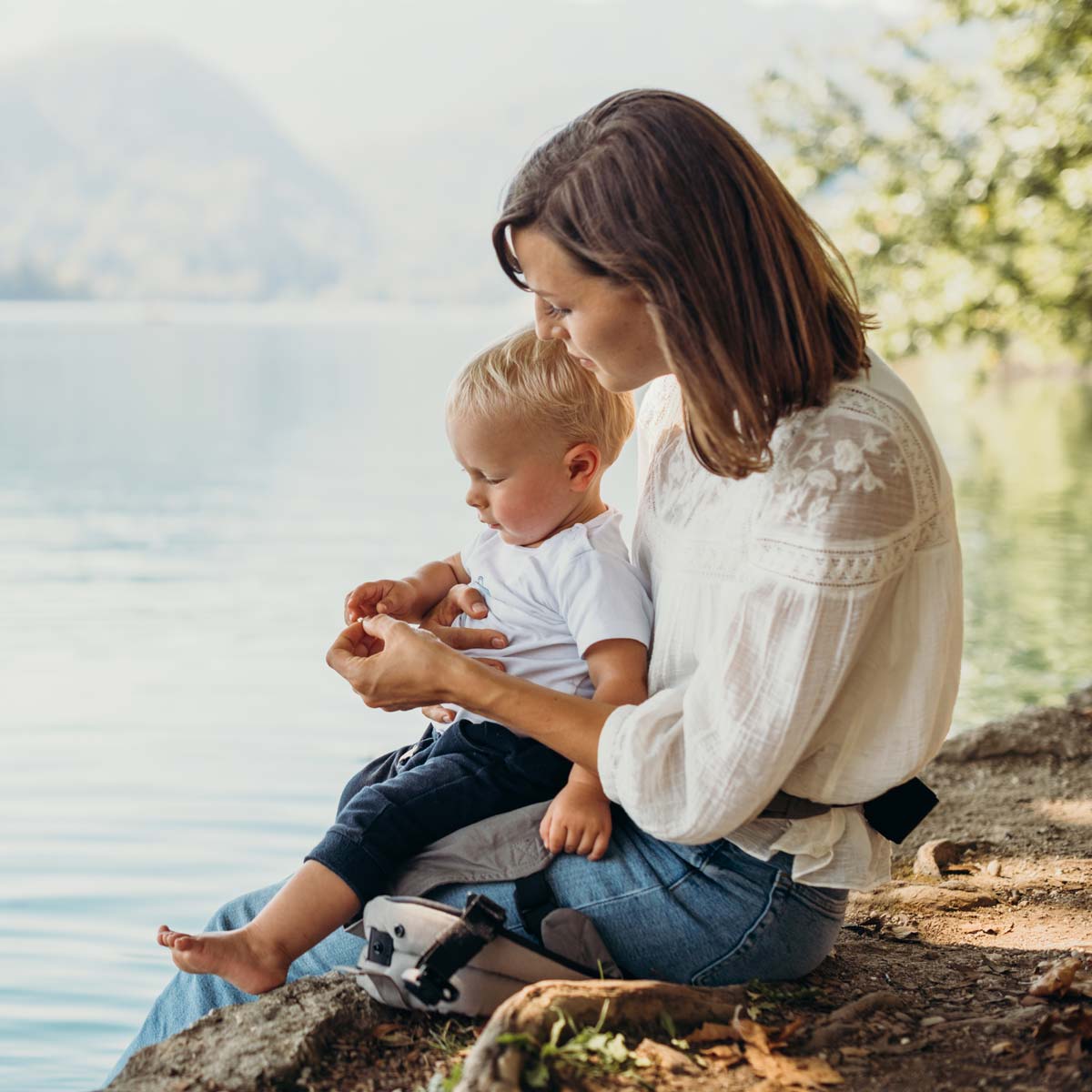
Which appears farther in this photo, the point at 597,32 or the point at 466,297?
the point at 597,32

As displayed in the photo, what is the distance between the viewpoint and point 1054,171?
884 centimetres

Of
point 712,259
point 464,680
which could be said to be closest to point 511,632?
point 464,680

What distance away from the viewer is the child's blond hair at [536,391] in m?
2.54

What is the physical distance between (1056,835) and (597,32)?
191367mm

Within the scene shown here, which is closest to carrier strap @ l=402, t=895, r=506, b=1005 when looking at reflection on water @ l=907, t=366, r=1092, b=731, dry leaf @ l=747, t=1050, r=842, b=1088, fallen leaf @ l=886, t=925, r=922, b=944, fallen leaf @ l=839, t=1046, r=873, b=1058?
dry leaf @ l=747, t=1050, r=842, b=1088

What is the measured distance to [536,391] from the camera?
2.54 metres

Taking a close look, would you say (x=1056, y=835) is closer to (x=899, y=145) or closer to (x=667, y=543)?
(x=667, y=543)

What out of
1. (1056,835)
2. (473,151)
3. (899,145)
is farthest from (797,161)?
(473,151)

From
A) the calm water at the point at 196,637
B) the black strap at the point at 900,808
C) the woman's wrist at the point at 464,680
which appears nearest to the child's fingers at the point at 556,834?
the woman's wrist at the point at 464,680

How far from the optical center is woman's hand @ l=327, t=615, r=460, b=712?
2.24 m

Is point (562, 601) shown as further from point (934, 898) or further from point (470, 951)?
point (934, 898)

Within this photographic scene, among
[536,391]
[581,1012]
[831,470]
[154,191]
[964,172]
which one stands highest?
[154,191]

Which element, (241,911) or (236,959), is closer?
(236,959)

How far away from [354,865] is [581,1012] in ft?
1.49
